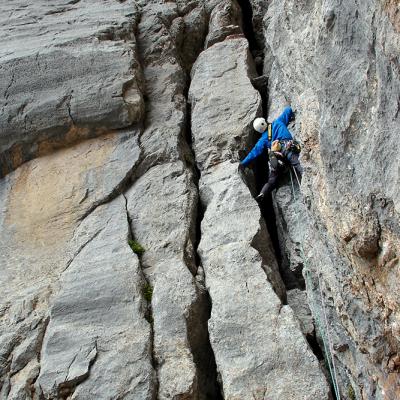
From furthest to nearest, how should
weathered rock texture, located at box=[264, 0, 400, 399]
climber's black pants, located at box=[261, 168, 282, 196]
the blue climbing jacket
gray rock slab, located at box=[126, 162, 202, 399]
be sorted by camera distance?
the blue climbing jacket < climber's black pants, located at box=[261, 168, 282, 196] < gray rock slab, located at box=[126, 162, 202, 399] < weathered rock texture, located at box=[264, 0, 400, 399]

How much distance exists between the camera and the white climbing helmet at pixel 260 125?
1191 centimetres

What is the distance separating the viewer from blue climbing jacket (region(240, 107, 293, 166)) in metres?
11.4

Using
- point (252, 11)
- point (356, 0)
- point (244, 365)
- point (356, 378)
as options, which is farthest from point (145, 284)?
point (252, 11)

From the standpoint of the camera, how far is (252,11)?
59.6 feet

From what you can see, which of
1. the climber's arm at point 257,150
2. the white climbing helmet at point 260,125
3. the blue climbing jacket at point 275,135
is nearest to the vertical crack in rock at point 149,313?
the climber's arm at point 257,150

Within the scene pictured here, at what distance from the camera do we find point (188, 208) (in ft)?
35.2

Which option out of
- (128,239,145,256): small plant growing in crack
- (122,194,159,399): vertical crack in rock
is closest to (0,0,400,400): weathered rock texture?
(122,194,159,399): vertical crack in rock

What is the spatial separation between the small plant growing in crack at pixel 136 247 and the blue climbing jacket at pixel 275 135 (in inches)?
119

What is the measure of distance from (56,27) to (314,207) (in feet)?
37.9

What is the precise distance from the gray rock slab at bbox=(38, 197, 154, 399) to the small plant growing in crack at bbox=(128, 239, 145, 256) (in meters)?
0.12

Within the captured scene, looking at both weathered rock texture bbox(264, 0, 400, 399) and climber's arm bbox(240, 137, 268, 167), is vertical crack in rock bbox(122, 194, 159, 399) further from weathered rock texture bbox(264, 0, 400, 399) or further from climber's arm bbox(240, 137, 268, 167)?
climber's arm bbox(240, 137, 268, 167)

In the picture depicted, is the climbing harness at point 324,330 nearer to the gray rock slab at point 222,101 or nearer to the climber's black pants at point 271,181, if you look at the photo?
the climber's black pants at point 271,181

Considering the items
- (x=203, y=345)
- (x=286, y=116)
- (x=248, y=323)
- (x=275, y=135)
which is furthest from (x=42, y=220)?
(x=286, y=116)

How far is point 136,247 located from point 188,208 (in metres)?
1.36
